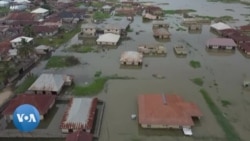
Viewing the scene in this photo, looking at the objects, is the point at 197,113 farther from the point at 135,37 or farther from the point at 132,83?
the point at 135,37

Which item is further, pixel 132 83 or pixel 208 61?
pixel 208 61

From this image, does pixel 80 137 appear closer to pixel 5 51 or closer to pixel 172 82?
pixel 172 82

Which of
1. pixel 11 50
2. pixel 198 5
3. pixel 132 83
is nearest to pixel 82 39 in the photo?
pixel 11 50

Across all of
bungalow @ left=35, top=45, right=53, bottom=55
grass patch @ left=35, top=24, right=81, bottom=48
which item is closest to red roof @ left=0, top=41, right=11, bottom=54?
bungalow @ left=35, top=45, right=53, bottom=55

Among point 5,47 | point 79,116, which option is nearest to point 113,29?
point 5,47

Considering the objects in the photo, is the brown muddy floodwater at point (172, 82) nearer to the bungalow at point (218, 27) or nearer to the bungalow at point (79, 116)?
the bungalow at point (79, 116)

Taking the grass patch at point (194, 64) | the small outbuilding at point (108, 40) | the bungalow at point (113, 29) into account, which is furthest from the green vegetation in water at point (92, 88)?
the bungalow at point (113, 29)
